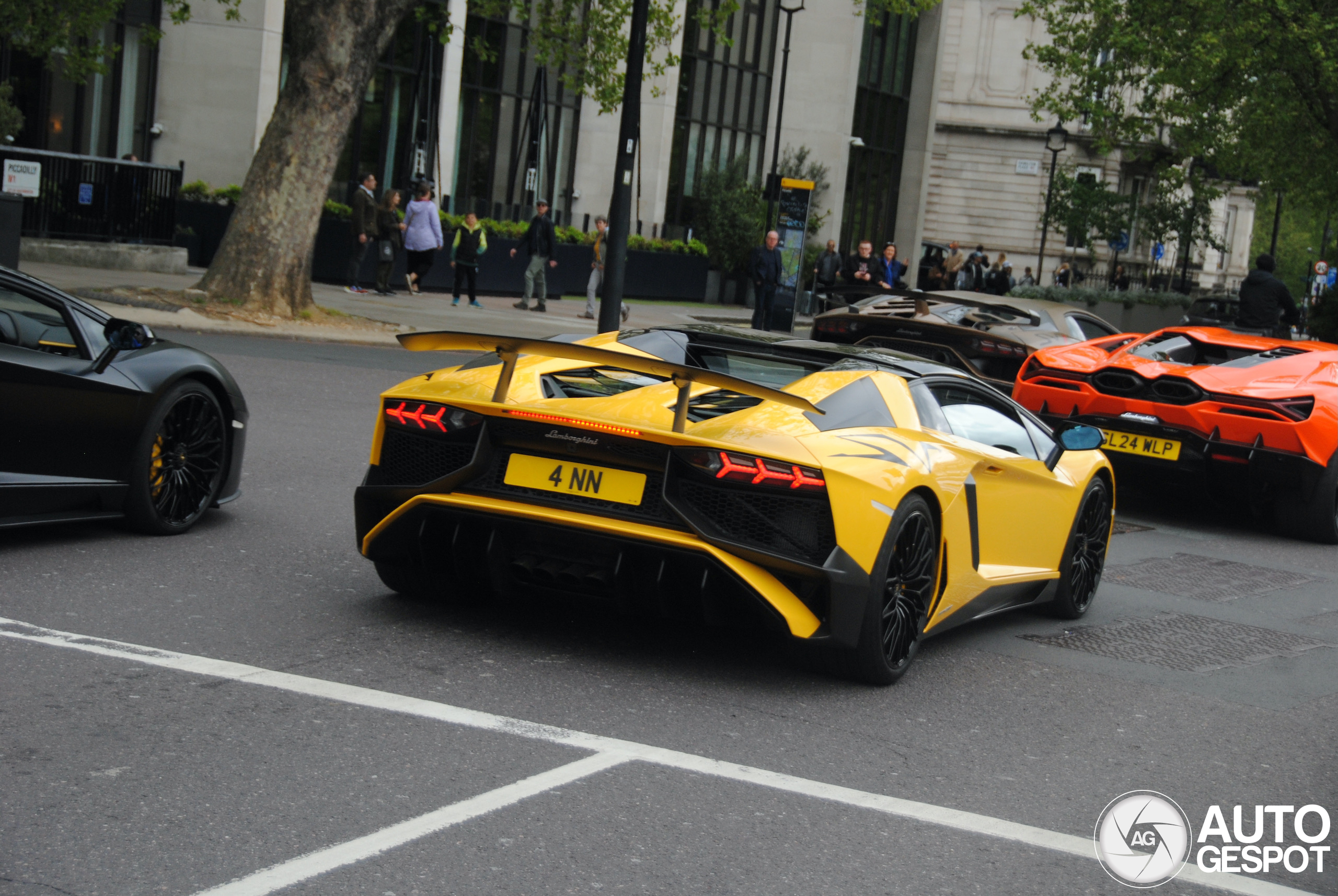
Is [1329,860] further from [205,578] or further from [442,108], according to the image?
[442,108]

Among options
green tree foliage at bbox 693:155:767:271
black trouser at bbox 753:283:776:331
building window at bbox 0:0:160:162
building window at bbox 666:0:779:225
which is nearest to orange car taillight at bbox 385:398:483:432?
black trouser at bbox 753:283:776:331

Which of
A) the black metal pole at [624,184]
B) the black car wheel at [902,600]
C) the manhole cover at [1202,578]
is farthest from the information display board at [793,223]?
the black car wheel at [902,600]

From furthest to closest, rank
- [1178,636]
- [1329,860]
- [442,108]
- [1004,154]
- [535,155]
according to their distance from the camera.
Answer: [1004,154] → [535,155] → [442,108] → [1178,636] → [1329,860]

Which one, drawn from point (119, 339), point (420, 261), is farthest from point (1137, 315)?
point (119, 339)

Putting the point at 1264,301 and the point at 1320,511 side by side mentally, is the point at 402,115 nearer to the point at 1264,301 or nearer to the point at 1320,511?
the point at 1264,301

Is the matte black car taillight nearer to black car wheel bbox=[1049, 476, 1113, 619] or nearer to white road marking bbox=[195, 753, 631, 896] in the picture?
black car wheel bbox=[1049, 476, 1113, 619]

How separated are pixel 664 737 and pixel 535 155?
34.6m

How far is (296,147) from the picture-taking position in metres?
19.4

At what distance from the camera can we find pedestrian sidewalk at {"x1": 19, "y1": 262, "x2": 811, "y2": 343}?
18.5 metres

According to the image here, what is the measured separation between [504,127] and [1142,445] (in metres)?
28.6

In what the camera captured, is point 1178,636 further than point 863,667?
Yes

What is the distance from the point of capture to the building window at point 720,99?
44.5m

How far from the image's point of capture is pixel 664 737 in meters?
4.95

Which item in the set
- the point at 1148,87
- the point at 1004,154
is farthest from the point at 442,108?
the point at 1004,154
